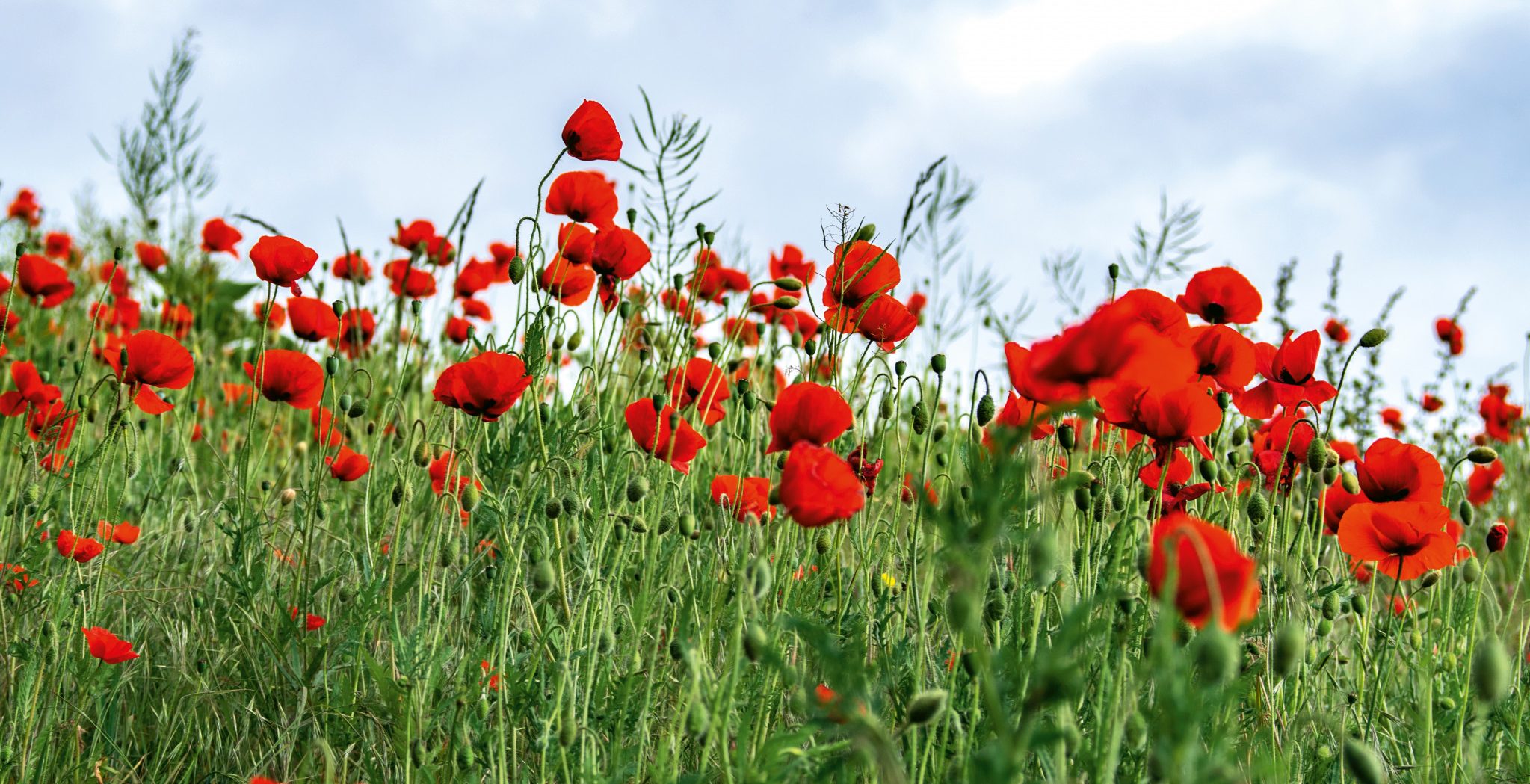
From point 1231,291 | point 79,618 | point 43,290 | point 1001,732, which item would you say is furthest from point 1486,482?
point 43,290

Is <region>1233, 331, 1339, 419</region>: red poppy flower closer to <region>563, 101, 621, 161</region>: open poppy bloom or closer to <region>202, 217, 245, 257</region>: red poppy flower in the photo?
<region>563, 101, 621, 161</region>: open poppy bloom

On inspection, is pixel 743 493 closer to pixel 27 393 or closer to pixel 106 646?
pixel 106 646

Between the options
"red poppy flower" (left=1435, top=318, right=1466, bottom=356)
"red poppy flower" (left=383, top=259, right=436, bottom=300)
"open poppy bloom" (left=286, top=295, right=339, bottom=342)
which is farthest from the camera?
"red poppy flower" (left=1435, top=318, right=1466, bottom=356)

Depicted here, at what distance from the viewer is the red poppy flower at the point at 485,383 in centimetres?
155

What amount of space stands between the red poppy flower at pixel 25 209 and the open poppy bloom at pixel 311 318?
3.56 meters

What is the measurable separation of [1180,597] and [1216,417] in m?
0.60

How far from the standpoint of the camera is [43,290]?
2.96 m

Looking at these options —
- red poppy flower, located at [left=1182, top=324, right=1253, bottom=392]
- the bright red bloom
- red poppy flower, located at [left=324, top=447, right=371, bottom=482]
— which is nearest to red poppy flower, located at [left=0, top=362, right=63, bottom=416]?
red poppy flower, located at [left=324, top=447, right=371, bottom=482]

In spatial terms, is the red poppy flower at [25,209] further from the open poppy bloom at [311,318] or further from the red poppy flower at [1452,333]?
the red poppy flower at [1452,333]

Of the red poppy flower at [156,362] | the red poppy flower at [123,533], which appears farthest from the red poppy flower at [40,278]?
the red poppy flower at [156,362]

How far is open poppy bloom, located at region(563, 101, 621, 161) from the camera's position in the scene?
182 cm

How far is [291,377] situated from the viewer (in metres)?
2.12

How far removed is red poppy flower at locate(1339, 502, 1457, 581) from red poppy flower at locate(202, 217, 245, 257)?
364cm

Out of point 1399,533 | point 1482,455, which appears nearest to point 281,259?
point 1399,533
